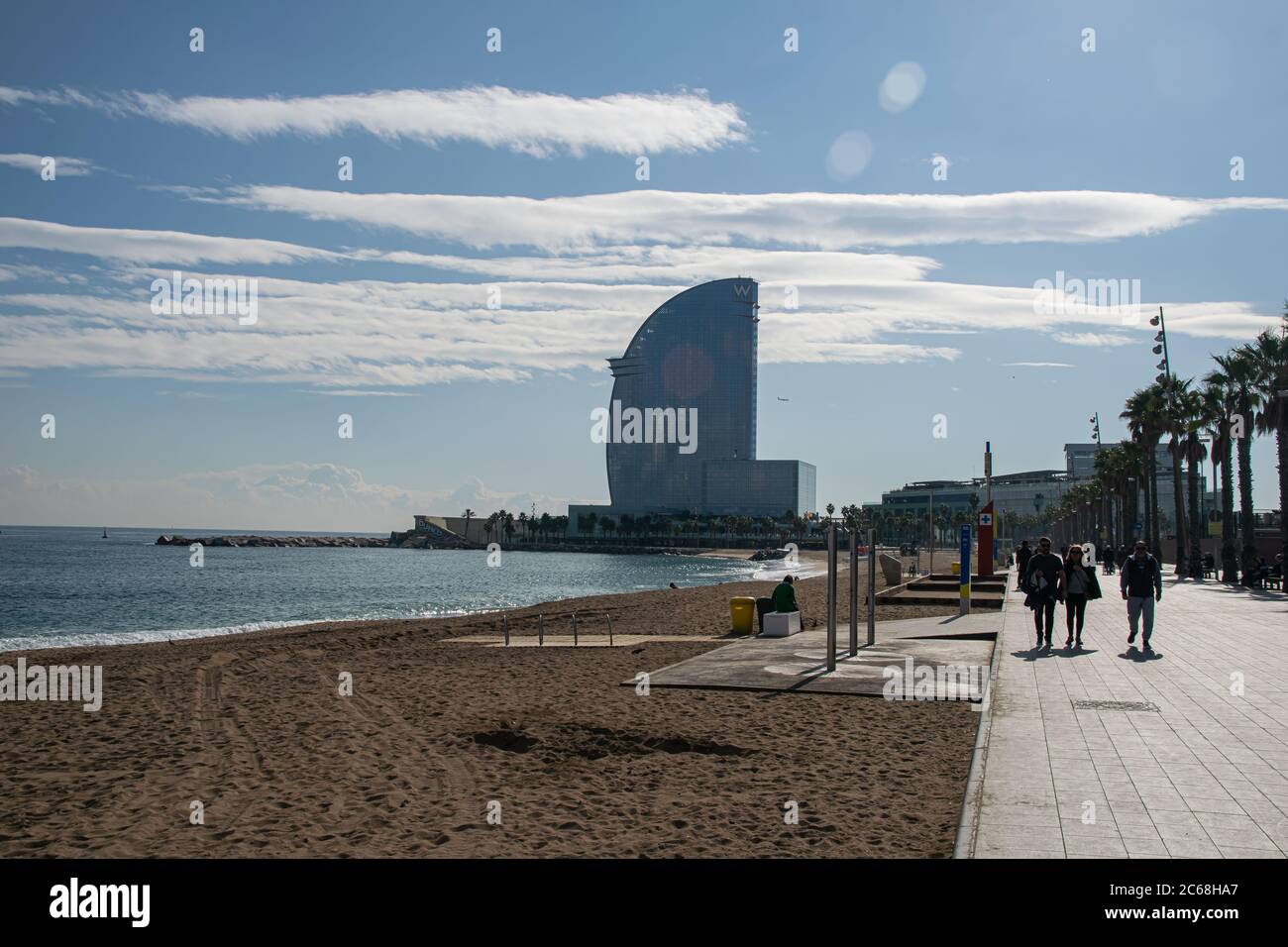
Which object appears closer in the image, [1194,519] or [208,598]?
[1194,519]

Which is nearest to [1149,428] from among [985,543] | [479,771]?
[985,543]

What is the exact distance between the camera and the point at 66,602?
156 ft

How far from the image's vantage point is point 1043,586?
16.4 m

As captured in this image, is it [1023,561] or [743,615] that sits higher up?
[1023,561]

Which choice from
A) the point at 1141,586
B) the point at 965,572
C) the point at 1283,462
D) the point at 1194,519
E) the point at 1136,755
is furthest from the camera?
the point at 1194,519

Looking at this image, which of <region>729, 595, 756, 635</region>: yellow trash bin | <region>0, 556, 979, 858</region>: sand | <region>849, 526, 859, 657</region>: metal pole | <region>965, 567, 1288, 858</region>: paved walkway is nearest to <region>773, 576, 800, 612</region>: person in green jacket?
<region>729, 595, 756, 635</region>: yellow trash bin

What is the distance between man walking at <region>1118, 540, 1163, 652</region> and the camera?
597 inches

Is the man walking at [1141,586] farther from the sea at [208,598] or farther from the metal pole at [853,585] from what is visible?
the sea at [208,598]

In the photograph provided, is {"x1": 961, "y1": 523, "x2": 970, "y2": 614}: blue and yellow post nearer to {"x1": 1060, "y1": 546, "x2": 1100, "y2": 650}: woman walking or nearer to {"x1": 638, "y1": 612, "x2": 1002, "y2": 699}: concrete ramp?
{"x1": 638, "y1": 612, "x2": 1002, "y2": 699}: concrete ramp

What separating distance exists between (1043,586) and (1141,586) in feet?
5.06

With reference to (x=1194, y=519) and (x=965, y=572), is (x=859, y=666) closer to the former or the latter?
(x=965, y=572)

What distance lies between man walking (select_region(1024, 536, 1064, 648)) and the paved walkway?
540mm

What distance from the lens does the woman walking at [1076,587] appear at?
1611 cm
